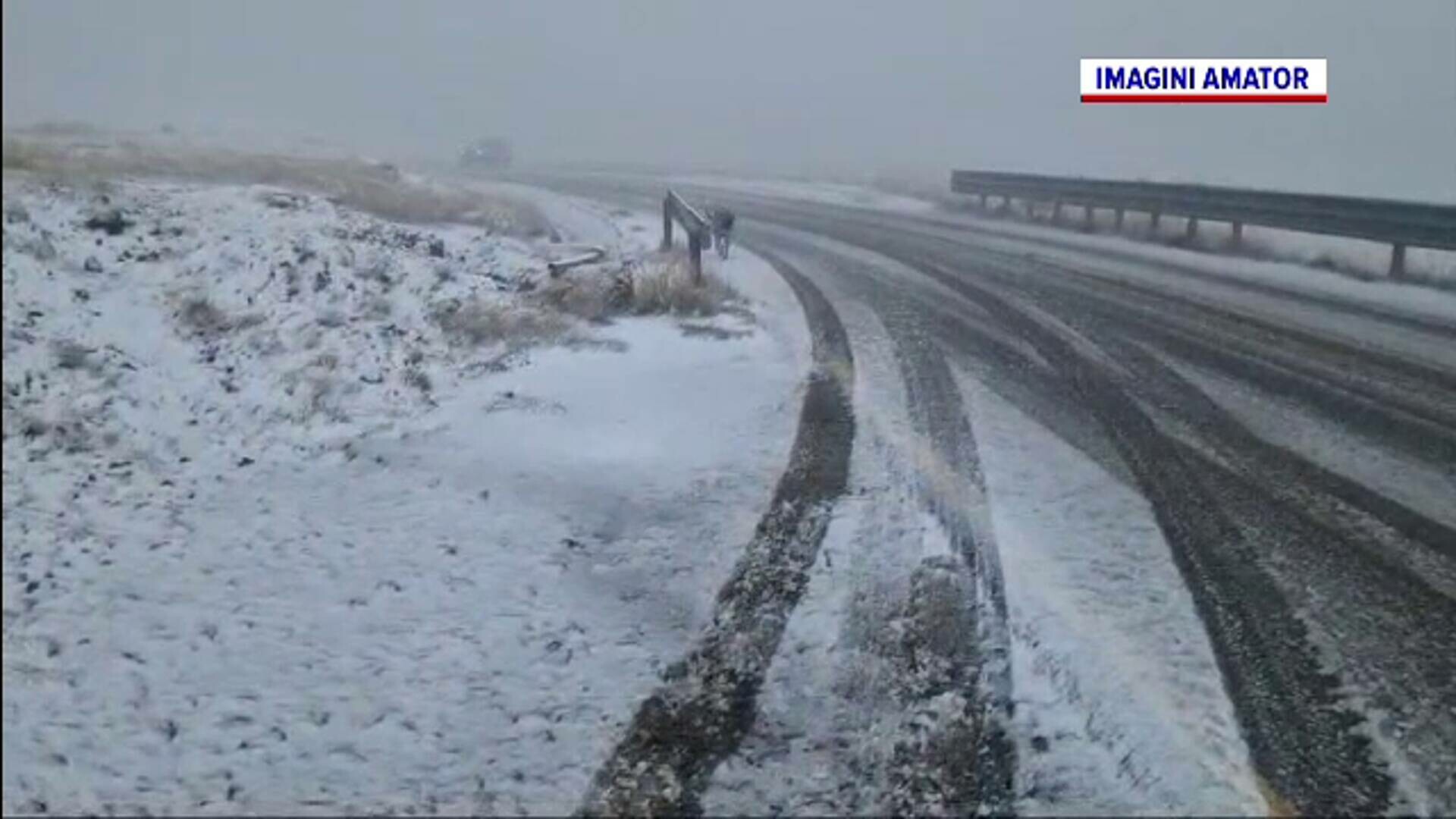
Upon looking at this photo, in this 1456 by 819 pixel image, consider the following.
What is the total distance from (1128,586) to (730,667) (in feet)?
6.98

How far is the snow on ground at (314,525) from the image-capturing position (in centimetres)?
368

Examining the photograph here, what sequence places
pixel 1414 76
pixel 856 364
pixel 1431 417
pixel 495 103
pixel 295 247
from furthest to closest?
1. pixel 495 103
2. pixel 1414 76
3. pixel 856 364
4. pixel 295 247
5. pixel 1431 417

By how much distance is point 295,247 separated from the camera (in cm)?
842

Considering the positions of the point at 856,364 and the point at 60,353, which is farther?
the point at 856,364

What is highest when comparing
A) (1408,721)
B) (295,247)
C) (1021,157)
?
(1021,157)

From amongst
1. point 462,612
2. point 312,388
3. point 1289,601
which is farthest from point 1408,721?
point 312,388

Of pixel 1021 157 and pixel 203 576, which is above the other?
pixel 1021 157

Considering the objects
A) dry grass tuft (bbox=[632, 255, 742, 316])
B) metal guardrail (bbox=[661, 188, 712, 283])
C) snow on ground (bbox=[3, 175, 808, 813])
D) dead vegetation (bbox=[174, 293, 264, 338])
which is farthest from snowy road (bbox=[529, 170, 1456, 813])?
dead vegetation (bbox=[174, 293, 264, 338])

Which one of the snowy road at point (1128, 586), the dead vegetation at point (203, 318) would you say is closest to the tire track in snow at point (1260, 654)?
the snowy road at point (1128, 586)

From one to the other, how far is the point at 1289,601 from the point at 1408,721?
0.97 metres

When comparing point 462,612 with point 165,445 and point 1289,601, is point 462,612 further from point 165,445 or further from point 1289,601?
point 1289,601

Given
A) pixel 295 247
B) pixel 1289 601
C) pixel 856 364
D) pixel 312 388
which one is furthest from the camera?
pixel 856 364

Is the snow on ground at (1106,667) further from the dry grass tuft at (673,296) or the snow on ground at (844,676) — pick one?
the dry grass tuft at (673,296)

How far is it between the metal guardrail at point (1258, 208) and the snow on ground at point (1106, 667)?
33.7ft
